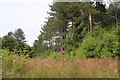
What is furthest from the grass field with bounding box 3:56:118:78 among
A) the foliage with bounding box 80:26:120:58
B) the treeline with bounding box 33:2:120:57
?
the treeline with bounding box 33:2:120:57

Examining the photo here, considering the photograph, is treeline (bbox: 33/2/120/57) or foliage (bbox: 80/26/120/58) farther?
treeline (bbox: 33/2/120/57)

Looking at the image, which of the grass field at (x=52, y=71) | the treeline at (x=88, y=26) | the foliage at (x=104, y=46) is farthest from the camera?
the treeline at (x=88, y=26)

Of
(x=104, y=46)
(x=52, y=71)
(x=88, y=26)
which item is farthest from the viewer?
(x=88, y=26)

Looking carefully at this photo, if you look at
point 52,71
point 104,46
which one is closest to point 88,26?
point 104,46

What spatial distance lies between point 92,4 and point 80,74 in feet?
28.1

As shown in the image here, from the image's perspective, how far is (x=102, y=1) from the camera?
35.6ft

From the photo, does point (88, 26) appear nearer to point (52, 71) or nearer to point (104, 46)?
point (104, 46)

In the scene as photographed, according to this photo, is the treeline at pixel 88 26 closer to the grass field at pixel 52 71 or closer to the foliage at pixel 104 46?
the foliage at pixel 104 46

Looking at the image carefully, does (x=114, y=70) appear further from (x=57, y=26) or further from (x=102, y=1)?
(x=57, y=26)

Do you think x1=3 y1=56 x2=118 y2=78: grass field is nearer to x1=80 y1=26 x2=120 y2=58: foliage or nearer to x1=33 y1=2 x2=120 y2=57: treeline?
x1=80 y1=26 x2=120 y2=58: foliage

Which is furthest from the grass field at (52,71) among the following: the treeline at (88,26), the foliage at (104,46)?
the treeline at (88,26)

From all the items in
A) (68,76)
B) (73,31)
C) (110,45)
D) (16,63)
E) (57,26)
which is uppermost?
(57,26)

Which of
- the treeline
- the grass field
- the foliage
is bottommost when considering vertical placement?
the grass field

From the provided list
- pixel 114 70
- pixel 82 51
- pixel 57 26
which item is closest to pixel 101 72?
pixel 114 70
